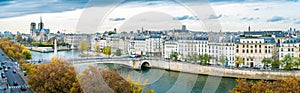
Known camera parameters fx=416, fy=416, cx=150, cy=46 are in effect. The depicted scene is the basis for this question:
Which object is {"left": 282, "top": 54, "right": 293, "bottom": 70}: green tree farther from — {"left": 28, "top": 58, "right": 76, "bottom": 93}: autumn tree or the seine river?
{"left": 28, "top": 58, "right": 76, "bottom": 93}: autumn tree

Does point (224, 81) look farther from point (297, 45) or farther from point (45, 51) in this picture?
point (45, 51)

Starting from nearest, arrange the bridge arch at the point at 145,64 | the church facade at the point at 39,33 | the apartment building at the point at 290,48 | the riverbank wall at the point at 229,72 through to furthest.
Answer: the riverbank wall at the point at 229,72, the apartment building at the point at 290,48, the bridge arch at the point at 145,64, the church facade at the point at 39,33

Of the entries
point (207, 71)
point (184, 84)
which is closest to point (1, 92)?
point (184, 84)

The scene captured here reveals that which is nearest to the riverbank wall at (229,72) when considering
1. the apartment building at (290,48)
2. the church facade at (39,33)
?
the apartment building at (290,48)

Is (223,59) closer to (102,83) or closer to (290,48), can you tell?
(290,48)

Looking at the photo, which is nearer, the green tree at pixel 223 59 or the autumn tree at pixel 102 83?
the autumn tree at pixel 102 83

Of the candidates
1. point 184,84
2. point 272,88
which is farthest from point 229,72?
point 272,88

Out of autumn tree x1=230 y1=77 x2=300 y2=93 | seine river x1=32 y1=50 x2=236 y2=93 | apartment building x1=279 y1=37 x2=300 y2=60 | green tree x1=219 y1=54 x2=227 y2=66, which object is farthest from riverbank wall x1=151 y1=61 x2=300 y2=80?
autumn tree x1=230 y1=77 x2=300 y2=93

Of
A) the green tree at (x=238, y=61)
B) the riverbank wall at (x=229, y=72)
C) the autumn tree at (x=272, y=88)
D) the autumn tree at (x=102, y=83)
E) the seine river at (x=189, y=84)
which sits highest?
the autumn tree at (x=102, y=83)

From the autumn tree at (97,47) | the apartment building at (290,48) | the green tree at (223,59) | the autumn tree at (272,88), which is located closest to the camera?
the autumn tree at (272,88)

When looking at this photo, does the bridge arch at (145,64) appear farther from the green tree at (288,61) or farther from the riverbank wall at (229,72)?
the green tree at (288,61)

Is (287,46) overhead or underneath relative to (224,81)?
overhead
